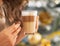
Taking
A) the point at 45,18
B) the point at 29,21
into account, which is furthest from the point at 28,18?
the point at 45,18

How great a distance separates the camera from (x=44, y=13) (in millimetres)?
1052

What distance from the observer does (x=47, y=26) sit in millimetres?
1061

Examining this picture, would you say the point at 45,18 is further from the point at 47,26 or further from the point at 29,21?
the point at 29,21

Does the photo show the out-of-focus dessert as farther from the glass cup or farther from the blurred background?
the glass cup

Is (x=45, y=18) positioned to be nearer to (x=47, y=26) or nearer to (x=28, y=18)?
(x=47, y=26)

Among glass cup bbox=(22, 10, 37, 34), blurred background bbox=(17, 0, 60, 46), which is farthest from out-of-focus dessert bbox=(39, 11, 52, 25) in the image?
glass cup bbox=(22, 10, 37, 34)

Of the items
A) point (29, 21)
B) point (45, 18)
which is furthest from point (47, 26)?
point (29, 21)

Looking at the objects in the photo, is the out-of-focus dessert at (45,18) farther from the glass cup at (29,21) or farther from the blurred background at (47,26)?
the glass cup at (29,21)

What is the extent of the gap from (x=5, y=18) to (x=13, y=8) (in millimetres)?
83

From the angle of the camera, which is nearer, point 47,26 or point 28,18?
point 28,18

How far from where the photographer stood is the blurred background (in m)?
1.05

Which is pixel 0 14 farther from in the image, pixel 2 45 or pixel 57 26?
pixel 57 26

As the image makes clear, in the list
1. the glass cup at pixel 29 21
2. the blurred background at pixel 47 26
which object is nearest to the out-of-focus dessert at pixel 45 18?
the blurred background at pixel 47 26

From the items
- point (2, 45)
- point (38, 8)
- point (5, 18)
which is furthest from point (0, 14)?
point (38, 8)
